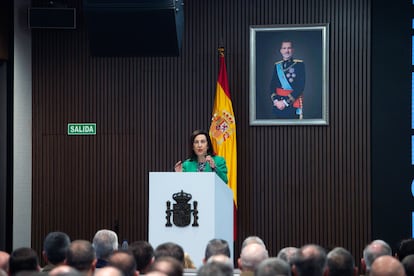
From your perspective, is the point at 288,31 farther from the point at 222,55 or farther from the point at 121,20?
the point at 121,20

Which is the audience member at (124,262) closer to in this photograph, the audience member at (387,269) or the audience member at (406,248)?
the audience member at (387,269)

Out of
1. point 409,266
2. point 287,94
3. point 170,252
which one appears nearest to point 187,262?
point 170,252

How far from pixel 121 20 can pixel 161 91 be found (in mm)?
1238

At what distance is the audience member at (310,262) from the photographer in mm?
4566

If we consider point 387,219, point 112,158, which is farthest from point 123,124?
point 387,219

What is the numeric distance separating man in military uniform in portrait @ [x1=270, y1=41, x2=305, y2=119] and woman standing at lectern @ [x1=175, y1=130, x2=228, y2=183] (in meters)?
2.03

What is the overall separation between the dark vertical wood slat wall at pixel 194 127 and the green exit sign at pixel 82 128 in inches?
2.8

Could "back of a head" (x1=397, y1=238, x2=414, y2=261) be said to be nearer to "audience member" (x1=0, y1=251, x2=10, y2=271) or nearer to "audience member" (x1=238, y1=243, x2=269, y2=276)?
"audience member" (x1=238, y1=243, x2=269, y2=276)

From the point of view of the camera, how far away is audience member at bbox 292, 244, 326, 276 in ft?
15.0

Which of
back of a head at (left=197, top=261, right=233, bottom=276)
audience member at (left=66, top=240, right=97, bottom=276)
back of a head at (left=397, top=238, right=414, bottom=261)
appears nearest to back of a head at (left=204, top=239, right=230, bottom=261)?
audience member at (left=66, top=240, right=97, bottom=276)

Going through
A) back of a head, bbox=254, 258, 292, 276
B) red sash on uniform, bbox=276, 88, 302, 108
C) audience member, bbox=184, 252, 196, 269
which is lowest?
audience member, bbox=184, 252, 196, 269

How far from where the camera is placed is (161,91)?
→ 9672mm

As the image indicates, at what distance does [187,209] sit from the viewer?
259 inches

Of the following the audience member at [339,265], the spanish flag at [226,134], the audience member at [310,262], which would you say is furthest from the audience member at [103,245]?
the spanish flag at [226,134]
